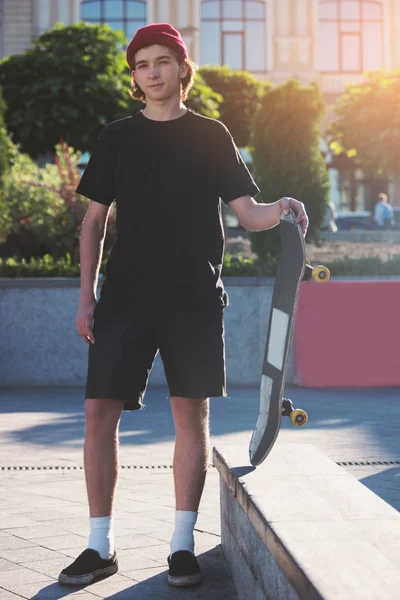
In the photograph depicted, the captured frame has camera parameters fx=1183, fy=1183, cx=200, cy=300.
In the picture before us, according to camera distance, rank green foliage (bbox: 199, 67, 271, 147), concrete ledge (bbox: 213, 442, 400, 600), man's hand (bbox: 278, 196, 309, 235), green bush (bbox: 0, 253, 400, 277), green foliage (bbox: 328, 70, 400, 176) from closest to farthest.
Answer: concrete ledge (bbox: 213, 442, 400, 600) < man's hand (bbox: 278, 196, 309, 235) < green bush (bbox: 0, 253, 400, 277) < green foliage (bbox: 328, 70, 400, 176) < green foliage (bbox: 199, 67, 271, 147)

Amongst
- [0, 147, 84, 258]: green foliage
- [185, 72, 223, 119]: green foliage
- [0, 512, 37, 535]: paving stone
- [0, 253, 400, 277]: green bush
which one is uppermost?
[185, 72, 223, 119]: green foliage

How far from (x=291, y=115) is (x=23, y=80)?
18271 millimetres

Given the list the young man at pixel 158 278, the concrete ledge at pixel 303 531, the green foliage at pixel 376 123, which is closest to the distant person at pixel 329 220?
the green foliage at pixel 376 123

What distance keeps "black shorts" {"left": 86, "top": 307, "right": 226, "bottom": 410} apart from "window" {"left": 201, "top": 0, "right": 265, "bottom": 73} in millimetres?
40262

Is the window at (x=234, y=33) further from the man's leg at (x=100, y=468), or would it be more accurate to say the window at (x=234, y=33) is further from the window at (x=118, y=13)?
the man's leg at (x=100, y=468)

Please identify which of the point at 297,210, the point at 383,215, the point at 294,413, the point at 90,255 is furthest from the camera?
the point at 383,215

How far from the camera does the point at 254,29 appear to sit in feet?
143

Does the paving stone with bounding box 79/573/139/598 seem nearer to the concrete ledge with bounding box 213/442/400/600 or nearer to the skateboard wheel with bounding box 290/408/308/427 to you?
the concrete ledge with bounding box 213/442/400/600

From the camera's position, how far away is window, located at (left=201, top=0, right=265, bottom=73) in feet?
142

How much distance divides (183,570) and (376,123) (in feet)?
71.3

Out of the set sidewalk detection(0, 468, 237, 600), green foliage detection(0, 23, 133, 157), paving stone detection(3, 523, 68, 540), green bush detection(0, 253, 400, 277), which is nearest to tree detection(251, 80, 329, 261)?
green bush detection(0, 253, 400, 277)

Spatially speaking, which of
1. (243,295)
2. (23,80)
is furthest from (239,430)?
(23,80)

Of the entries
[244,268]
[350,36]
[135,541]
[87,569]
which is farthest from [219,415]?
[350,36]

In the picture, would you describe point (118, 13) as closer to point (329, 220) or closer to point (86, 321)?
point (329, 220)
